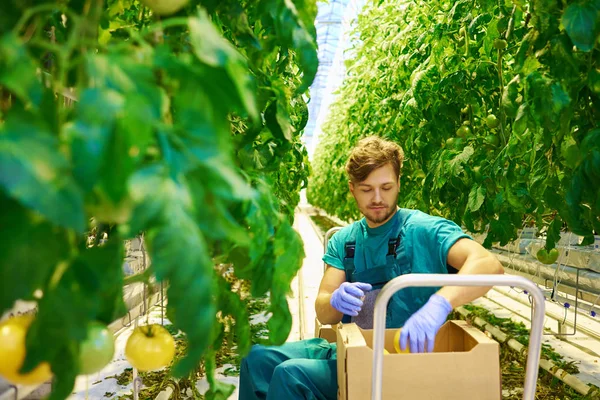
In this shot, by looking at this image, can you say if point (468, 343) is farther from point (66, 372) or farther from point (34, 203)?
point (34, 203)

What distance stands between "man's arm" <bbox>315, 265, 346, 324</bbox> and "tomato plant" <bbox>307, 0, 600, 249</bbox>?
29.8 inches

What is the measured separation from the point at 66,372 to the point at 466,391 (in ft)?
3.57

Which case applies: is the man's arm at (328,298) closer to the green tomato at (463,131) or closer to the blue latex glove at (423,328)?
the blue latex glove at (423,328)

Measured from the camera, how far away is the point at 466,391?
142 centimetres

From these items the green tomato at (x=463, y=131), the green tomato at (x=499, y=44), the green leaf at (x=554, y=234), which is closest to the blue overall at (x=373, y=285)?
the green leaf at (x=554, y=234)

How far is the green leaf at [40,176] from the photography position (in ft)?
1.59

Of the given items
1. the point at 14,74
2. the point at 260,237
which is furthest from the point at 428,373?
the point at 14,74

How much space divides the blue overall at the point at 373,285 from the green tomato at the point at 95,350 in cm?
120

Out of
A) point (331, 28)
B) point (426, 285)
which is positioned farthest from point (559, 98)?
point (331, 28)

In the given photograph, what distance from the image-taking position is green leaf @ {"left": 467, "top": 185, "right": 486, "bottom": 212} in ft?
8.58

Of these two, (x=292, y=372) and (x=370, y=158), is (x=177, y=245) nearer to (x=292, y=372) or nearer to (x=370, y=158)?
(x=292, y=372)

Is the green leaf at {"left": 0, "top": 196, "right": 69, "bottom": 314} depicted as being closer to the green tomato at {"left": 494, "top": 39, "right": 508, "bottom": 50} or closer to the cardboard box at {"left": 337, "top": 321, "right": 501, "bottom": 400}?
the cardboard box at {"left": 337, "top": 321, "right": 501, "bottom": 400}

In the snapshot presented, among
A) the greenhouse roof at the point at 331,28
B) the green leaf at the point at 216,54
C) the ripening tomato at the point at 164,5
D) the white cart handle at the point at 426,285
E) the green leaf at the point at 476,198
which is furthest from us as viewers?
the greenhouse roof at the point at 331,28

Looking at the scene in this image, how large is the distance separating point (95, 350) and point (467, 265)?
4.68 feet
